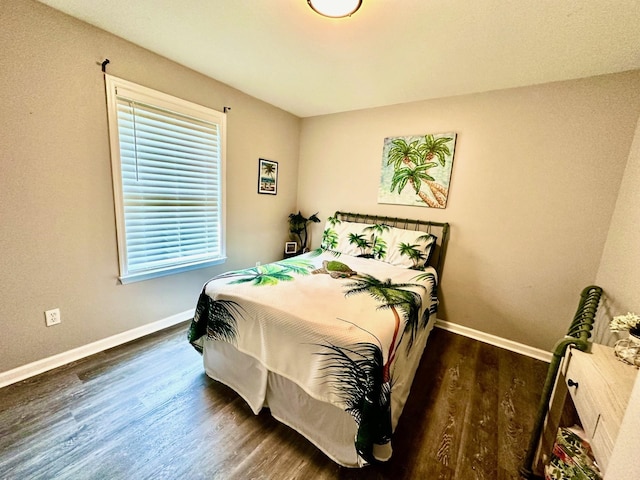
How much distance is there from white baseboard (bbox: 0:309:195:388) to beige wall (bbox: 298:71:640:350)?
2.71 meters

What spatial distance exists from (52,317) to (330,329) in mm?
2064

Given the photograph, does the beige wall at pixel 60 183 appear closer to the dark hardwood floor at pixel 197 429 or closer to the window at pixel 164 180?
the window at pixel 164 180

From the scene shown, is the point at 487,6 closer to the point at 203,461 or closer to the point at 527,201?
the point at 527,201

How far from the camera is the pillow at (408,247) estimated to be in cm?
255

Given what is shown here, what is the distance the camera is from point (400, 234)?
2699 mm

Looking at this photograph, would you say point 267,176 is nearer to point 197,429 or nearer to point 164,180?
point 164,180

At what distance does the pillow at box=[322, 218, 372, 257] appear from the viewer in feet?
9.23

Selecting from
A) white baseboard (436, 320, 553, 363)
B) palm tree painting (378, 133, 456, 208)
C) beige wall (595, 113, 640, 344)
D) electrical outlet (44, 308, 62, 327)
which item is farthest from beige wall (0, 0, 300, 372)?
beige wall (595, 113, 640, 344)

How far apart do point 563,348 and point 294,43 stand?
243 centimetres

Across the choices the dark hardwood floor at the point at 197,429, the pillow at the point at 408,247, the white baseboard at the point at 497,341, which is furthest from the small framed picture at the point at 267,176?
the white baseboard at the point at 497,341

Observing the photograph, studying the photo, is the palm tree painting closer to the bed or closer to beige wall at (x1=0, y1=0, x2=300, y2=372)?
the bed

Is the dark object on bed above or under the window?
under

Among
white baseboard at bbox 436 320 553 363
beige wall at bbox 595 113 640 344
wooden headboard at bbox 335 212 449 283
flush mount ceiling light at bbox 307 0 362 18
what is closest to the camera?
flush mount ceiling light at bbox 307 0 362 18

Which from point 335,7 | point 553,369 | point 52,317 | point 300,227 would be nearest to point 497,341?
point 553,369
